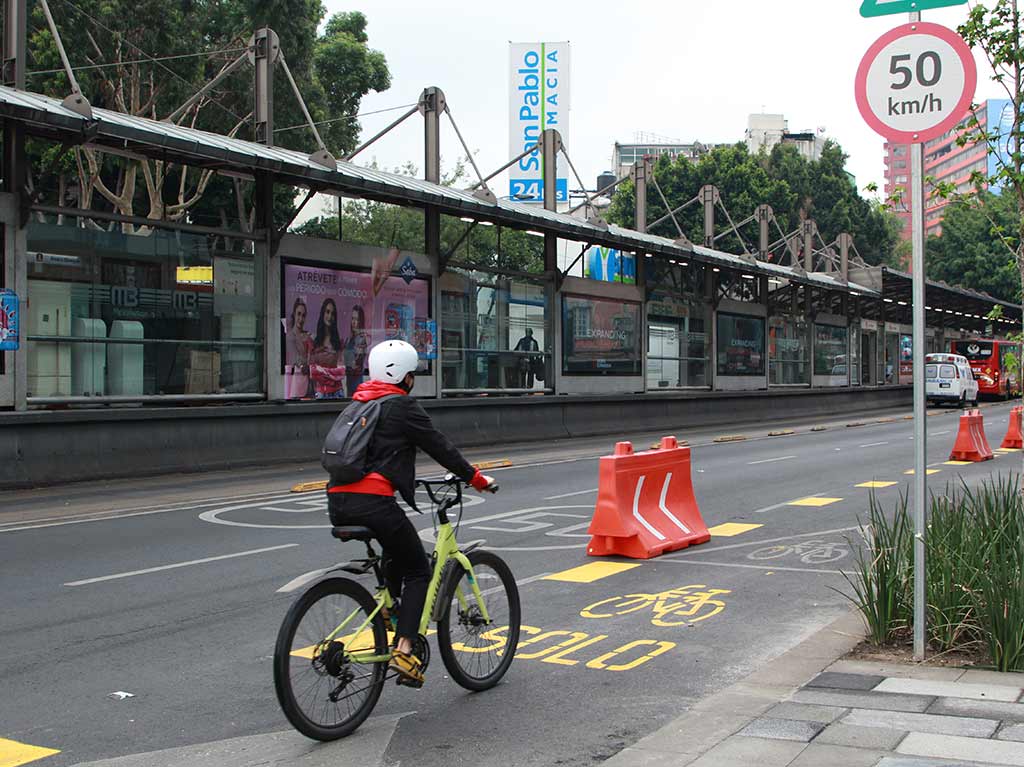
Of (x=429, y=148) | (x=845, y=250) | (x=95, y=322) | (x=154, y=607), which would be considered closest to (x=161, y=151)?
(x=95, y=322)

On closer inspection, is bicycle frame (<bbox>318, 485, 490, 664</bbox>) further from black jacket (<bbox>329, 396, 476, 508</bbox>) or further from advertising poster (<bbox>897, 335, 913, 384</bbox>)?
advertising poster (<bbox>897, 335, 913, 384</bbox>)

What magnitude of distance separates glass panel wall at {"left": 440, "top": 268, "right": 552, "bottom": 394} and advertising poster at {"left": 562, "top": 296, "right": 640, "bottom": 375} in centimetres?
107

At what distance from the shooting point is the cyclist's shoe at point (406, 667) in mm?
5230

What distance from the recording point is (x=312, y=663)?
4945mm

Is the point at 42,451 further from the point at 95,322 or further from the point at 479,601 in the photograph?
the point at 479,601

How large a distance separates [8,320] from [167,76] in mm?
18914

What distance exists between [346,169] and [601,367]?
458 inches

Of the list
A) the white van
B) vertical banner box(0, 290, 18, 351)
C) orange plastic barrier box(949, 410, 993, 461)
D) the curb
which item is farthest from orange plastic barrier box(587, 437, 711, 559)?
the white van

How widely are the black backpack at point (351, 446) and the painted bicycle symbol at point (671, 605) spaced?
10.3 feet

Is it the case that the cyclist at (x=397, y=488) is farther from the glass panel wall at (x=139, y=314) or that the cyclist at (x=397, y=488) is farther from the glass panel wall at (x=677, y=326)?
the glass panel wall at (x=677, y=326)

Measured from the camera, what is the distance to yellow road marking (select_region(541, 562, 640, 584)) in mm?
9070

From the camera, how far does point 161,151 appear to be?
58.6 feet

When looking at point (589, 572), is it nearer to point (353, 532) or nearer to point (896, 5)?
point (353, 532)

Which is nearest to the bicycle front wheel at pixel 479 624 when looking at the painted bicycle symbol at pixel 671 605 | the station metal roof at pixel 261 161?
the painted bicycle symbol at pixel 671 605
